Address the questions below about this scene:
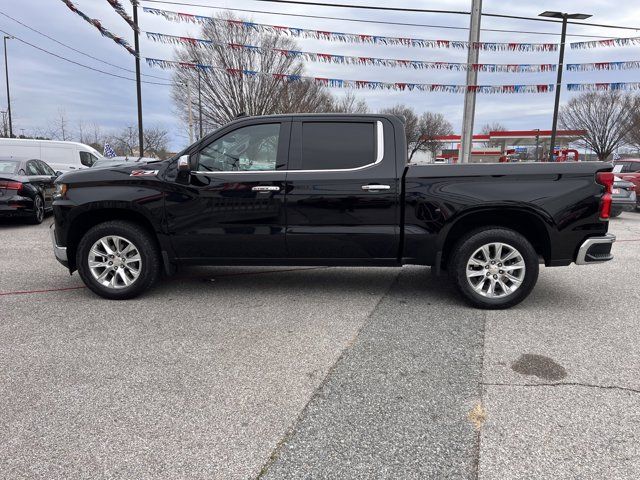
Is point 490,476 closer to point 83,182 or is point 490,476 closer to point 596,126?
point 83,182

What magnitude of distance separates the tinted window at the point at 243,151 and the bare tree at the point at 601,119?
120 feet

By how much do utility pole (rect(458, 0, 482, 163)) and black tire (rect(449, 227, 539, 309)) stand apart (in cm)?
908

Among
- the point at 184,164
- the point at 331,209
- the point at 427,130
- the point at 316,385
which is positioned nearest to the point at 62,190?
the point at 184,164

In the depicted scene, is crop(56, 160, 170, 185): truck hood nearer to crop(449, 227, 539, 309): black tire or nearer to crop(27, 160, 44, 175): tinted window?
crop(449, 227, 539, 309): black tire

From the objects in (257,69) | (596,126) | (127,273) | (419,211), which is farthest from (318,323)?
(596,126)

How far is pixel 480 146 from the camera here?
201ft

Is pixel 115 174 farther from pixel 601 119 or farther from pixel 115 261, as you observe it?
pixel 601 119

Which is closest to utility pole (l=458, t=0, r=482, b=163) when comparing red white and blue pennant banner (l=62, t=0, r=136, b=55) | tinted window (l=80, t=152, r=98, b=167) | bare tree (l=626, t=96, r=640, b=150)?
red white and blue pennant banner (l=62, t=0, r=136, b=55)

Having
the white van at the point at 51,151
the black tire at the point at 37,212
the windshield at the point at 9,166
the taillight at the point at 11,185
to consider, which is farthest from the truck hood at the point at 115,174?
the white van at the point at 51,151

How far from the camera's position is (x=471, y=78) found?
1277 cm

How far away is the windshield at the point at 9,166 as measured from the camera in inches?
413

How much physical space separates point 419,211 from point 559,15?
1426 cm

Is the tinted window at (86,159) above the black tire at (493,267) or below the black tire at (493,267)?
above

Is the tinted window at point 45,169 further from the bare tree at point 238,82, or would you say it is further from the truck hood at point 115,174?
the bare tree at point 238,82
